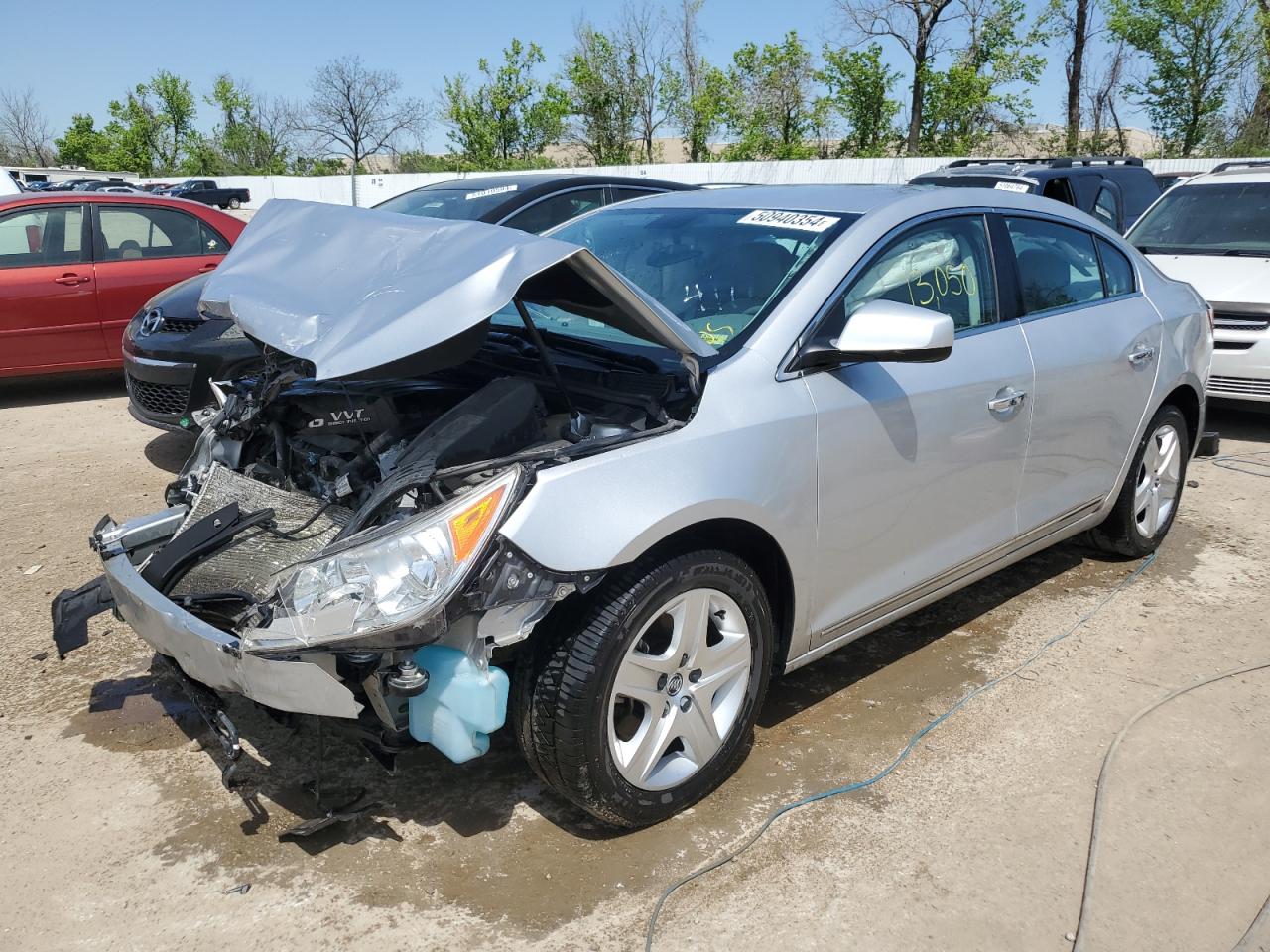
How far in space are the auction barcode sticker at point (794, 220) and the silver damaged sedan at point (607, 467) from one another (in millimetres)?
12

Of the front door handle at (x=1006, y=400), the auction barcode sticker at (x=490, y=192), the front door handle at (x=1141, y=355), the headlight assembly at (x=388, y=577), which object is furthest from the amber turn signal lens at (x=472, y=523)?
the auction barcode sticker at (x=490, y=192)

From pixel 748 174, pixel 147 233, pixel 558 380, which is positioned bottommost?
pixel 558 380

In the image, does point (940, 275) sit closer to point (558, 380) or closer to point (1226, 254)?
point (558, 380)

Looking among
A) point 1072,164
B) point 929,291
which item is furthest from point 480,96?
point 929,291

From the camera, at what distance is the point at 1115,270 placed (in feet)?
14.6

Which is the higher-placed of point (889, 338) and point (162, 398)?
point (889, 338)

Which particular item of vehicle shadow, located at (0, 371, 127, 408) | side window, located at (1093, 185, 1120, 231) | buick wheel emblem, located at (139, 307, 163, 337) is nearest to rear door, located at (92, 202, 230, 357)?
vehicle shadow, located at (0, 371, 127, 408)

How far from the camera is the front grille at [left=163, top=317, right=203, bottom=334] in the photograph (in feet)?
20.8

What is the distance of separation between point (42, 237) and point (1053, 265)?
7.54m

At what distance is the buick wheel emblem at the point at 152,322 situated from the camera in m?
6.47

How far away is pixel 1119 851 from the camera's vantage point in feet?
9.20

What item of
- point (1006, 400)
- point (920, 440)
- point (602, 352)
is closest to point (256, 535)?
point (602, 352)

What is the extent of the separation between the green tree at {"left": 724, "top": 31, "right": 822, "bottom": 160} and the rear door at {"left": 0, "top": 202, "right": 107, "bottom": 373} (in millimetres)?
36994

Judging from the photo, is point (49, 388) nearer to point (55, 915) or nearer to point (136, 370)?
point (136, 370)
